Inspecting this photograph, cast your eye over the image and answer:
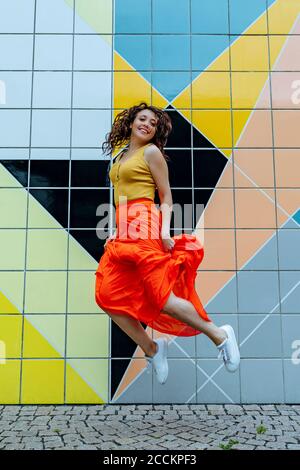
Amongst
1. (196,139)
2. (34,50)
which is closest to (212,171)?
(196,139)

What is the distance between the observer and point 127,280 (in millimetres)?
2391

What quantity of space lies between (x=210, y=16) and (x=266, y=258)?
1.98 m

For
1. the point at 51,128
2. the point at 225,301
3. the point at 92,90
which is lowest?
the point at 225,301

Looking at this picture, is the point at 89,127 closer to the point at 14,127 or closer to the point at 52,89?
the point at 52,89

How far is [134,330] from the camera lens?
244cm

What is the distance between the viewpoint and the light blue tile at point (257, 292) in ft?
10.2

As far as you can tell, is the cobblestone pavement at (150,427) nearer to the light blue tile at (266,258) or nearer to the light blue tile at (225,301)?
the light blue tile at (225,301)

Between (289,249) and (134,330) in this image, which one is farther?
(289,249)

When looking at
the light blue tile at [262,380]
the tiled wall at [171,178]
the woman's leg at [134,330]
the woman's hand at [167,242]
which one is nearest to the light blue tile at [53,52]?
the tiled wall at [171,178]

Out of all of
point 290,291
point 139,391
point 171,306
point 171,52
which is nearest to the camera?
point 171,306

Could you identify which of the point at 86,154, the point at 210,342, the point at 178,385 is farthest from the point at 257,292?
the point at 86,154

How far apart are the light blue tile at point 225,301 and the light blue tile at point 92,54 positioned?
1.93m

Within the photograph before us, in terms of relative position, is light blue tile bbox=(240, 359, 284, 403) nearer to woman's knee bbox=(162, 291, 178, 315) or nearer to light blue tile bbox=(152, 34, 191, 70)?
woman's knee bbox=(162, 291, 178, 315)

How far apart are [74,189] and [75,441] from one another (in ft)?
5.68
